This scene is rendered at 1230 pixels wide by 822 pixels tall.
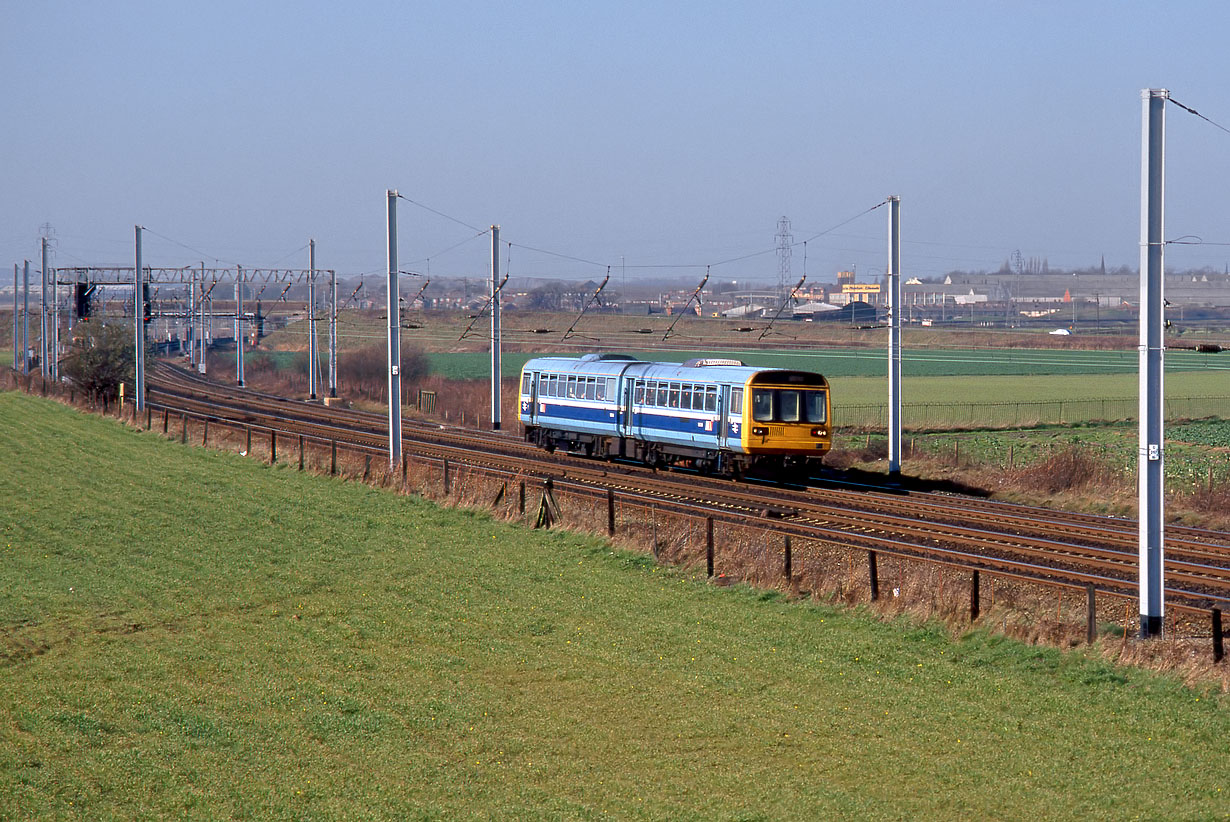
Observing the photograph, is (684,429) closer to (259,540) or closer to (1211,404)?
(259,540)

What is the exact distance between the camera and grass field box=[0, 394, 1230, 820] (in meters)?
11.8

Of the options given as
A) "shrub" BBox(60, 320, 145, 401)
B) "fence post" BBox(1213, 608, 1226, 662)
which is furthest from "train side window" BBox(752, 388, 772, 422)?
"shrub" BBox(60, 320, 145, 401)

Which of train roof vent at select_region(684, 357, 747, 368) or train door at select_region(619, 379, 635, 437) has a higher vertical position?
train roof vent at select_region(684, 357, 747, 368)

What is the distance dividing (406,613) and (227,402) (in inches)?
1958

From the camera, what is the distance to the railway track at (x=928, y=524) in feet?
68.7

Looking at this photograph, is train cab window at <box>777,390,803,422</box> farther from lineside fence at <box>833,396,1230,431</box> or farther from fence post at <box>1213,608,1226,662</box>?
fence post at <box>1213,608,1226,662</box>

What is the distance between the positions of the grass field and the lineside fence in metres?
28.9

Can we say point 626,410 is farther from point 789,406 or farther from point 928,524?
point 928,524

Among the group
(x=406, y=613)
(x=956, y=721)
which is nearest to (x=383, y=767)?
(x=956, y=721)

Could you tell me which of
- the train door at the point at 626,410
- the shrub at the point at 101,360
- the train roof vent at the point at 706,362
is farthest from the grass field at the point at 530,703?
the shrub at the point at 101,360

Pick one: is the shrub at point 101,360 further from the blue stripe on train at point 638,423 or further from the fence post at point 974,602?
the fence post at point 974,602

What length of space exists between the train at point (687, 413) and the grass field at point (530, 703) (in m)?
10.3

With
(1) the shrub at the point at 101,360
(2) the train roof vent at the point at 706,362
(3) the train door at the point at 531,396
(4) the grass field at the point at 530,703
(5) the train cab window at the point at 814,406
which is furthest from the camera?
(1) the shrub at the point at 101,360

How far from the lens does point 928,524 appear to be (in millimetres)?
26047
